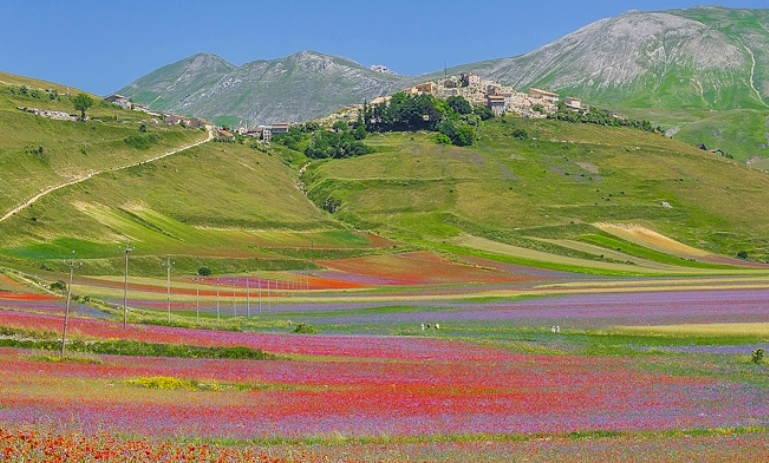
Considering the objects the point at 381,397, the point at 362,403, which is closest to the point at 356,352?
the point at 381,397

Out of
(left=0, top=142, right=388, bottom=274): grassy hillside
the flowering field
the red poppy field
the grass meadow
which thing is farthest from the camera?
(left=0, top=142, right=388, bottom=274): grassy hillside

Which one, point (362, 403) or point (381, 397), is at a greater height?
point (362, 403)

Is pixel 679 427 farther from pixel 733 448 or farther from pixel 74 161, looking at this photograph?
pixel 74 161

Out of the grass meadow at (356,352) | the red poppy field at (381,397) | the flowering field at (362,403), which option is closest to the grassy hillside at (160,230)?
the grass meadow at (356,352)

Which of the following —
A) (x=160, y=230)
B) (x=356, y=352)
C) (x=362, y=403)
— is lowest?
(x=356, y=352)

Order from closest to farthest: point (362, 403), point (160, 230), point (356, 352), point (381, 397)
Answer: point (362, 403) < point (381, 397) < point (356, 352) < point (160, 230)

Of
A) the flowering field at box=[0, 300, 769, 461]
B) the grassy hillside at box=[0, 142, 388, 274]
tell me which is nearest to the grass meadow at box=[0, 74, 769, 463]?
the flowering field at box=[0, 300, 769, 461]

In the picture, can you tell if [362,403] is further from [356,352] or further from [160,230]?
[160,230]

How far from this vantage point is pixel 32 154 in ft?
570

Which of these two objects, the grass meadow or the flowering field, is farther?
the grass meadow

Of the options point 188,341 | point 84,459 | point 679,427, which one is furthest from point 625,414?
point 188,341

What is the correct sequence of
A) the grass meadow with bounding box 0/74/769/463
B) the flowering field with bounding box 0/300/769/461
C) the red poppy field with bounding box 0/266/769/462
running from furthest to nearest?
the grass meadow with bounding box 0/74/769/463 → the flowering field with bounding box 0/300/769/461 → the red poppy field with bounding box 0/266/769/462

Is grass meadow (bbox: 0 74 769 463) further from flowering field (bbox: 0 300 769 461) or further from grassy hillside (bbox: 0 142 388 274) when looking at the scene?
grassy hillside (bbox: 0 142 388 274)

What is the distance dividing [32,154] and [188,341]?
129798 millimetres
